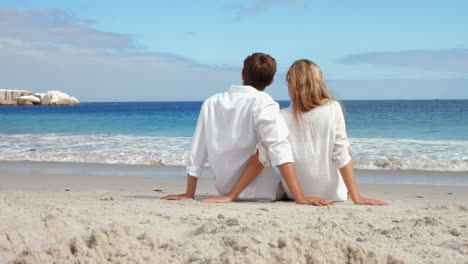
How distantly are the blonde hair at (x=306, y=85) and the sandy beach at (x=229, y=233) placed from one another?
859 mm

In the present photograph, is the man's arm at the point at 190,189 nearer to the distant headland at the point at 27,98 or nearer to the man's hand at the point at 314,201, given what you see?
the man's hand at the point at 314,201

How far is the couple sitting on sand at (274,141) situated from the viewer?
3.93 m

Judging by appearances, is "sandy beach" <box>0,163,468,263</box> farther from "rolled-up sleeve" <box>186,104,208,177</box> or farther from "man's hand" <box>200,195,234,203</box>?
"rolled-up sleeve" <box>186,104,208,177</box>

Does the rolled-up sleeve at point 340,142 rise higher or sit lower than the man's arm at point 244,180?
higher

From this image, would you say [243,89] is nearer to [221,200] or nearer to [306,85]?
[306,85]

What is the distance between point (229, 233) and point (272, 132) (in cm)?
140

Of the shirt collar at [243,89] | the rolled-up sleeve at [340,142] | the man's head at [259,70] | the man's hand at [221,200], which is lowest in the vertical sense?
the man's hand at [221,200]

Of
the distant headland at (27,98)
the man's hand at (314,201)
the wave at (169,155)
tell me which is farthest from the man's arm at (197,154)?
the distant headland at (27,98)

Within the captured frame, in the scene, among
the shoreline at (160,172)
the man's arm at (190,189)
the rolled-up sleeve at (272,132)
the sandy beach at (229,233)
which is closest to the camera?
the sandy beach at (229,233)

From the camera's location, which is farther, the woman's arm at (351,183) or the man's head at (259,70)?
the woman's arm at (351,183)

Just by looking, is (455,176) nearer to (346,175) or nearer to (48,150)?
(346,175)

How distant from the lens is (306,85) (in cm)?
391

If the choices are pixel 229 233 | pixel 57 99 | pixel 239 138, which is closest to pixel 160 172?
pixel 239 138

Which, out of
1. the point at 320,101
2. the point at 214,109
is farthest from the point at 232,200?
the point at 320,101
